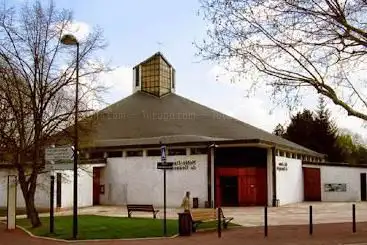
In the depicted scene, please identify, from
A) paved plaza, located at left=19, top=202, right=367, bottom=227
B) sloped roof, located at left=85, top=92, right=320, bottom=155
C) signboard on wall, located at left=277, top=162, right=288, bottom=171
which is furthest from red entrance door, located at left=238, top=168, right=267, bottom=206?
paved plaza, located at left=19, top=202, right=367, bottom=227

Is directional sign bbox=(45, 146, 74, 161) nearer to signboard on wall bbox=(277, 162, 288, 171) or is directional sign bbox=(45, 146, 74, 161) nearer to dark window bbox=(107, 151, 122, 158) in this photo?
dark window bbox=(107, 151, 122, 158)

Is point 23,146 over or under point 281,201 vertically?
over

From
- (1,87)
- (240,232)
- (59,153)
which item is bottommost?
(240,232)

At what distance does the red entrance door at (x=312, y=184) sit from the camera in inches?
2151

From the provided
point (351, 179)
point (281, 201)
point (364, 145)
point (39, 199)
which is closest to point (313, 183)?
point (351, 179)

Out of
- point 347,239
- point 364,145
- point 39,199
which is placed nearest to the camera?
point 347,239

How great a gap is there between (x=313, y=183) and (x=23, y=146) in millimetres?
34918

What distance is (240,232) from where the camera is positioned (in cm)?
2262

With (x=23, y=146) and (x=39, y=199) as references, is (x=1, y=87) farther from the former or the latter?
(x=39, y=199)

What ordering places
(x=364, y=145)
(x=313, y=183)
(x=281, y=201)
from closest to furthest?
(x=281, y=201), (x=313, y=183), (x=364, y=145)

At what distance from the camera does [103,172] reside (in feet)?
159

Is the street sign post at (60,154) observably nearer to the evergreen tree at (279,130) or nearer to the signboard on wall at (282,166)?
the signboard on wall at (282,166)

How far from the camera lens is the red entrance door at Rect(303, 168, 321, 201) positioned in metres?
54.6

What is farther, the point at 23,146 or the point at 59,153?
the point at 23,146
